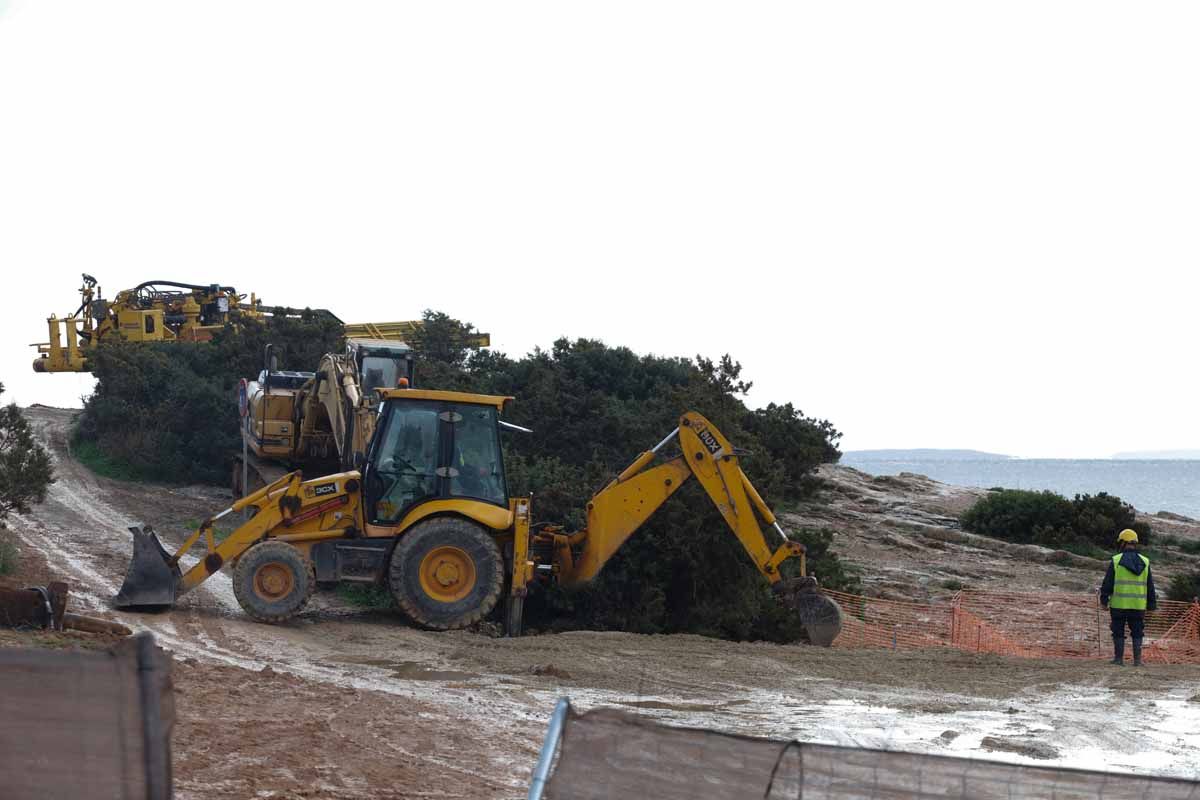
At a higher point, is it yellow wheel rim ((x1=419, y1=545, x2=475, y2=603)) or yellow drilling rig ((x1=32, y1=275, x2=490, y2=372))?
yellow drilling rig ((x1=32, y1=275, x2=490, y2=372))

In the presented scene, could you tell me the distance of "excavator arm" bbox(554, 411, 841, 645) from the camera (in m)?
14.7

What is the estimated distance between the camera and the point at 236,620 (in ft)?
47.1

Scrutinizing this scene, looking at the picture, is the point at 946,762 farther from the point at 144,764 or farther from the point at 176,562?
the point at 176,562

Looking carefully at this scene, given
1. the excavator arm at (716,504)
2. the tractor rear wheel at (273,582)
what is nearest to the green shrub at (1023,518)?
the excavator arm at (716,504)

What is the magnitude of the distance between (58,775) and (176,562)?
32.9 feet

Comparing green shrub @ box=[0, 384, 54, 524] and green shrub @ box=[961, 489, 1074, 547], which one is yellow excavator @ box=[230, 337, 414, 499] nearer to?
green shrub @ box=[0, 384, 54, 524]

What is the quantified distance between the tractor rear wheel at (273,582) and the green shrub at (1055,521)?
20.4m

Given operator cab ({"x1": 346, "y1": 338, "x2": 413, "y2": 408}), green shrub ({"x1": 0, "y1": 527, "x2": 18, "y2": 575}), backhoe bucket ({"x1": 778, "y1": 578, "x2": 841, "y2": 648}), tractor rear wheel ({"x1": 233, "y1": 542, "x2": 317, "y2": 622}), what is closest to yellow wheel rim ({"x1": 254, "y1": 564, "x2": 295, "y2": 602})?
tractor rear wheel ({"x1": 233, "y1": 542, "x2": 317, "y2": 622})

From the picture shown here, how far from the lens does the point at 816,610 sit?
1473cm

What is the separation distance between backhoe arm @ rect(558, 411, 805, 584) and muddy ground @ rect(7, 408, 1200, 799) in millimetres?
1233

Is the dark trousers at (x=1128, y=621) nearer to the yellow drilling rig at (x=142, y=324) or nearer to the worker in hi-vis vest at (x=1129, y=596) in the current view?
the worker in hi-vis vest at (x=1129, y=596)

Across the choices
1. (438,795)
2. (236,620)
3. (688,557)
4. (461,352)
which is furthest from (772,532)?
(461,352)

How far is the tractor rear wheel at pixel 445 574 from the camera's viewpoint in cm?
1457

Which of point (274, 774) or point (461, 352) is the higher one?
point (461, 352)
